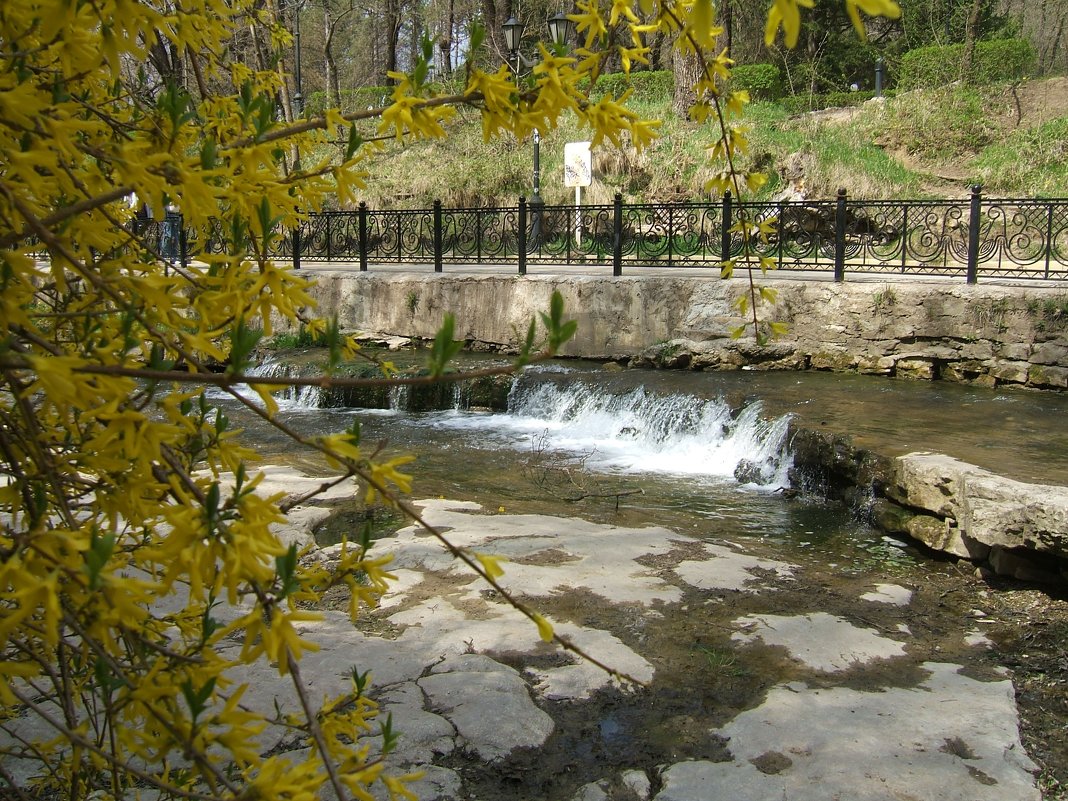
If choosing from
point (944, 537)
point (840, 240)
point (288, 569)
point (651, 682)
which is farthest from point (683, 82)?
point (288, 569)

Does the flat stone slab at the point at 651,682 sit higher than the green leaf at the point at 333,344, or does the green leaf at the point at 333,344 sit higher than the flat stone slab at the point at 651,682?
the green leaf at the point at 333,344

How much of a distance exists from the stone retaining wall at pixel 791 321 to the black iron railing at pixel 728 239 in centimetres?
58

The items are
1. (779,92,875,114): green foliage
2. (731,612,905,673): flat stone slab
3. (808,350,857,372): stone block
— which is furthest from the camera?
(779,92,875,114): green foliage

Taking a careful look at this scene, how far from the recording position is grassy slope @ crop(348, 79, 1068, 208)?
64.2 ft

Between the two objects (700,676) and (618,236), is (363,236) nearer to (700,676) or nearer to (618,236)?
(618,236)

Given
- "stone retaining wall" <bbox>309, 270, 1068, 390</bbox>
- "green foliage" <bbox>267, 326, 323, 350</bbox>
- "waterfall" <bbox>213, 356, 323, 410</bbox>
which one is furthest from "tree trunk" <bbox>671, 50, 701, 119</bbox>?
"waterfall" <bbox>213, 356, 323, 410</bbox>

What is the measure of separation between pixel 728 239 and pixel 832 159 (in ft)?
32.7

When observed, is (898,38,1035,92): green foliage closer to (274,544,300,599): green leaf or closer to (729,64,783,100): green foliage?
(729,64,783,100): green foliage

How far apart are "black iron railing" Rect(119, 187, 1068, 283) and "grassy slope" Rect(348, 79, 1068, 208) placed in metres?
2.94

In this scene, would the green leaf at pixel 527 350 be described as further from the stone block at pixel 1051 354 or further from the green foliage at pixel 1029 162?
the green foliage at pixel 1029 162

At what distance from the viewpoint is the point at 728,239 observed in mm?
11844

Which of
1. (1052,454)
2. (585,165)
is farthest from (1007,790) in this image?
(585,165)

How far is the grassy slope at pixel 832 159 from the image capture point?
19.6 meters

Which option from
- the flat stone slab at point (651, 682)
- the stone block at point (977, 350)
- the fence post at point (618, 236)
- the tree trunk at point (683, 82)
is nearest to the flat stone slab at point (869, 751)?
the flat stone slab at point (651, 682)
